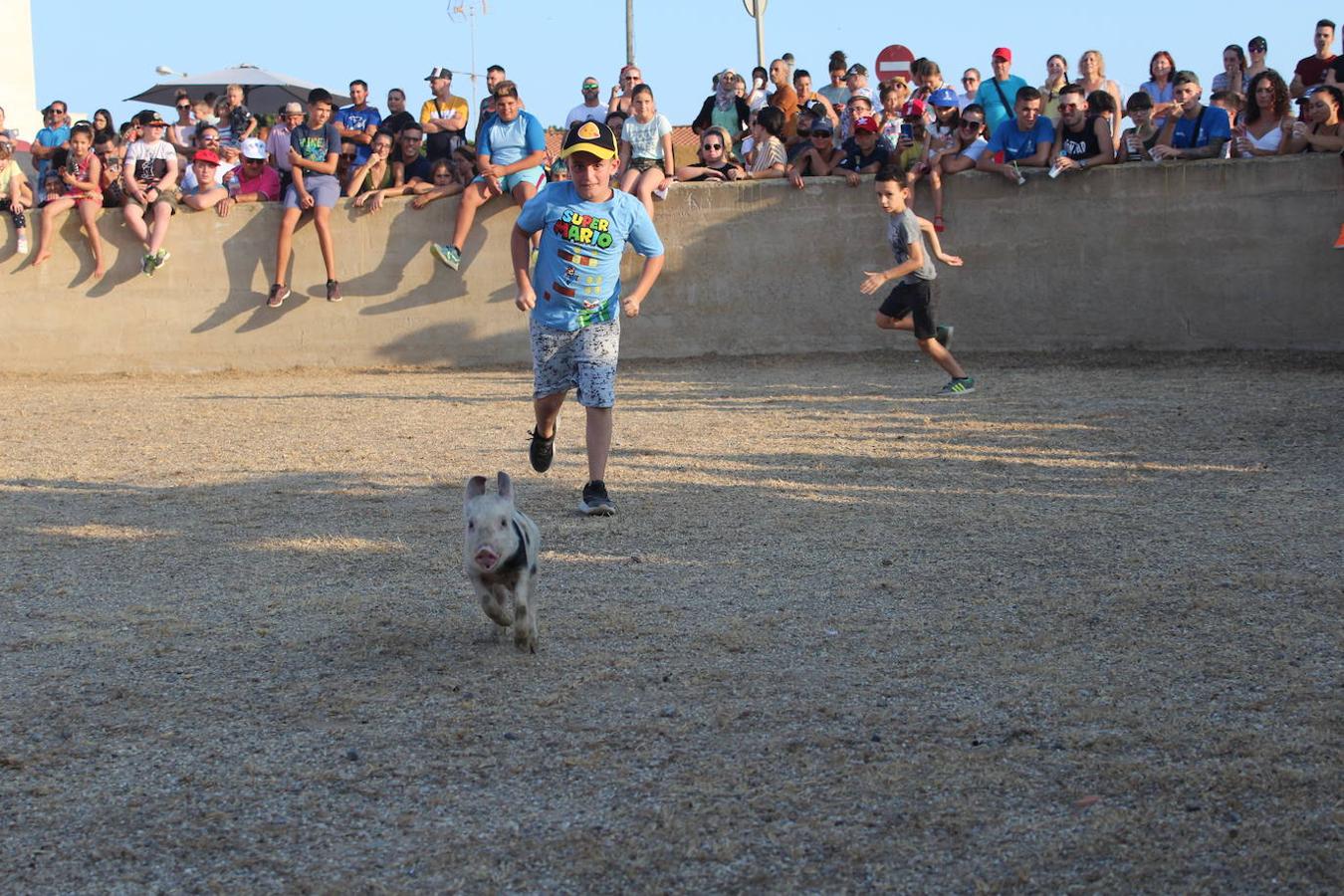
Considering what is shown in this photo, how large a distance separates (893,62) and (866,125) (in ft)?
9.38

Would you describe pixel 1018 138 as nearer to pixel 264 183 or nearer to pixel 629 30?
pixel 264 183

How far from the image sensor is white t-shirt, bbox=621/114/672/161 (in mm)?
14656

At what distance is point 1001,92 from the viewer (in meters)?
14.8

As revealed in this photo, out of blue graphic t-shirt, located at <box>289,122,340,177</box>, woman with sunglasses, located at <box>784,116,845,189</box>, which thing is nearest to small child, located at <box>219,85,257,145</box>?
blue graphic t-shirt, located at <box>289,122,340,177</box>

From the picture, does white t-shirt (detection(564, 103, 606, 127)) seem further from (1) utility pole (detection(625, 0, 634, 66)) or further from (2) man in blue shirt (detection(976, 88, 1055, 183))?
(1) utility pole (detection(625, 0, 634, 66))

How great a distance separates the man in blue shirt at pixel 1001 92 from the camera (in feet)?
48.7

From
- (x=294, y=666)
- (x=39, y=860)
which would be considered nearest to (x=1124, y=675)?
(x=294, y=666)

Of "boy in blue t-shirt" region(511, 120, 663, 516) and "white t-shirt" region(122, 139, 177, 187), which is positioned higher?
"white t-shirt" region(122, 139, 177, 187)

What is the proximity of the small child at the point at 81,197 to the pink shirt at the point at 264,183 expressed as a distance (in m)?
1.42

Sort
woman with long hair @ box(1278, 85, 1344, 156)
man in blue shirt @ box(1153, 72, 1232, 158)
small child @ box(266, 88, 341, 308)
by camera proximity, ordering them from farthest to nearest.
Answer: small child @ box(266, 88, 341, 308) → man in blue shirt @ box(1153, 72, 1232, 158) → woman with long hair @ box(1278, 85, 1344, 156)

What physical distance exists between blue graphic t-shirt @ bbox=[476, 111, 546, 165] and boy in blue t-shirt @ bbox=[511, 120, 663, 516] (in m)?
7.26

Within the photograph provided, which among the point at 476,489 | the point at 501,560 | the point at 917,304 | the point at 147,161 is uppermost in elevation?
the point at 147,161

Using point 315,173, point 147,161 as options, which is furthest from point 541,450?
point 147,161

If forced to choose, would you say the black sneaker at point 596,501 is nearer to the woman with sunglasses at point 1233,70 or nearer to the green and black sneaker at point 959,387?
the green and black sneaker at point 959,387
